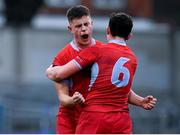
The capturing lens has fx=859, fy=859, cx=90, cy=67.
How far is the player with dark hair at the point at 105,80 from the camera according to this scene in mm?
6293

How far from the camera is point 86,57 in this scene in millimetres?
6270

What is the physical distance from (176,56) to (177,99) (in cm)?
518

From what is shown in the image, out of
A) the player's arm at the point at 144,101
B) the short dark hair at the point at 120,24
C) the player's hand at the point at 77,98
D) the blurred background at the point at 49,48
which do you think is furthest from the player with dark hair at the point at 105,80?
the blurred background at the point at 49,48

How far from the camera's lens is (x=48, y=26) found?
101 feet

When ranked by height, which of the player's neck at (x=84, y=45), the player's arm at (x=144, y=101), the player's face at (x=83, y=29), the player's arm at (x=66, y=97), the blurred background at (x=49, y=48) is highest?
the player's face at (x=83, y=29)

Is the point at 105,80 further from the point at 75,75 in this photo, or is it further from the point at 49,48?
the point at 49,48

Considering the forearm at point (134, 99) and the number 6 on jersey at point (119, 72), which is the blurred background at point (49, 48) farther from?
the number 6 on jersey at point (119, 72)

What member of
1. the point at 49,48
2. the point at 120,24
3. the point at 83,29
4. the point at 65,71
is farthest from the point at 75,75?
the point at 49,48

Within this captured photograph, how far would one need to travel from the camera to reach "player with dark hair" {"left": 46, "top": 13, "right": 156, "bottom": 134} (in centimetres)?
629

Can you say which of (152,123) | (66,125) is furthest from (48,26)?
(66,125)

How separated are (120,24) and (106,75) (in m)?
0.39

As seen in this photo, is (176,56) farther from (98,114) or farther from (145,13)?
(98,114)

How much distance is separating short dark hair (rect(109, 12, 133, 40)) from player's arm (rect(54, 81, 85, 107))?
543 mm

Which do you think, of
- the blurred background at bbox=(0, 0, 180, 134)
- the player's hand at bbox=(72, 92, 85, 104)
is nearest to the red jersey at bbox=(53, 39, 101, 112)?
the player's hand at bbox=(72, 92, 85, 104)
